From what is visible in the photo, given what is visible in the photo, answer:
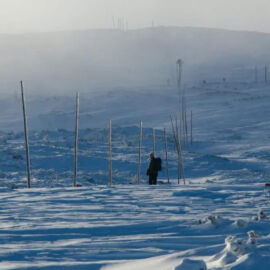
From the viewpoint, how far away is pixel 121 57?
Result: 373ft

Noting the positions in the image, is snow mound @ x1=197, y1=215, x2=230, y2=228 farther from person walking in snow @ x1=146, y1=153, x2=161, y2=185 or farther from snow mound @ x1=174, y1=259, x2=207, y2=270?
person walking in snow @ x1=146, y1=153, x2=161, y2=185

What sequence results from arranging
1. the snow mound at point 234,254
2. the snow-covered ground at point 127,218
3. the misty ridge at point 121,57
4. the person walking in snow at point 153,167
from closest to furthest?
the snow mound at point 234,254, the snow-covered ground at point 127,218, the person walking in snow at point 153,167, the misty ridge at point 121,57

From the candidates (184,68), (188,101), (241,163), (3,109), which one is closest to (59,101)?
(3,109)

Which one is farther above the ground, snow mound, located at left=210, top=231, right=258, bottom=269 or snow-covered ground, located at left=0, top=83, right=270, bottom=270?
snow mound, located at left=210, top=231, right=258, bottom=269

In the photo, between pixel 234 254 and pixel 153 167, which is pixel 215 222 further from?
pixel 153 167

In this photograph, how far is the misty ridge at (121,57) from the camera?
277ft

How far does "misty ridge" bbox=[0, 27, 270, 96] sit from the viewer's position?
3330 inches

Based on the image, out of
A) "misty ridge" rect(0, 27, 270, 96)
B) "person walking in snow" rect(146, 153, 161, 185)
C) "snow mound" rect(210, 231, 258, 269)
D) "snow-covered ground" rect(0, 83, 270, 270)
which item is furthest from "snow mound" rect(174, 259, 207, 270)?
"misty ridge" rect(0, 27, 270, 96)

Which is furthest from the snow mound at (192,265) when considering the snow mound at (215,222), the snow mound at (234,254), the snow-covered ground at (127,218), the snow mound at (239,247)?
the snow mound at (215,222)

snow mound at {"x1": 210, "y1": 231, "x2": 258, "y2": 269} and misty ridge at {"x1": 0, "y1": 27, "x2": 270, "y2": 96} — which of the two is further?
misty ridge at {"x1": 0, "y1": 27, "x2": 270, "y2": 96}

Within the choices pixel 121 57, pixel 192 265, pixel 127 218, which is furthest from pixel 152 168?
pixel 121 57

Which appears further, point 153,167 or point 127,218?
point 153,167

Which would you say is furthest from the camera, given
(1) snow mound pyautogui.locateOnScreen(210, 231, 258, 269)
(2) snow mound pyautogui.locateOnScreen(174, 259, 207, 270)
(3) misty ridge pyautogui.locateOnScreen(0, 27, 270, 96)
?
(3) misty ridge pyautogui.locateOnScreen(0, 27, 270, 96)

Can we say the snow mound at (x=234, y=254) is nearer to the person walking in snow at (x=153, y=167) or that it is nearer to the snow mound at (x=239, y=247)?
the snow mound at (x=239, y=247)
